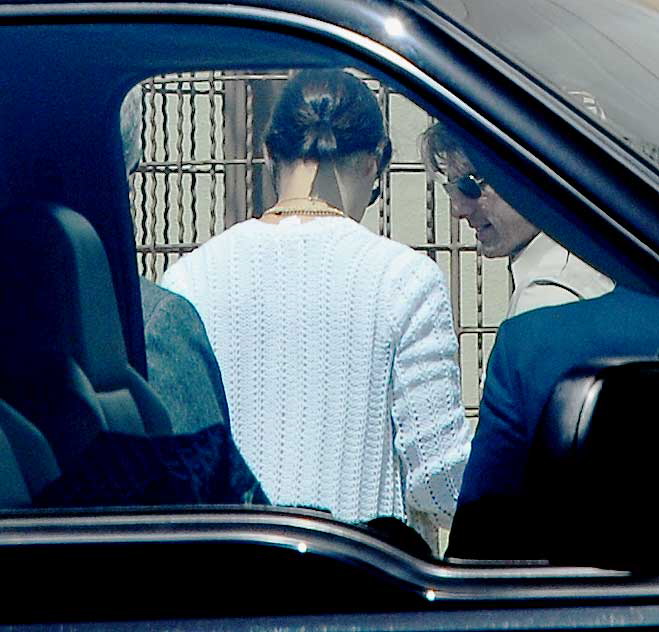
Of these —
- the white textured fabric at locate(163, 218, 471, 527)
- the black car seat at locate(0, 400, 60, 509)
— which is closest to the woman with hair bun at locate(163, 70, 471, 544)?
the white textured fabric at locate(163, 218, 471, 527)

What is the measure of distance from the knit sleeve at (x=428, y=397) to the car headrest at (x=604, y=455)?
0.19 metres

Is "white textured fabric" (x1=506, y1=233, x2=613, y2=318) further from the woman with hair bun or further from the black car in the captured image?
the woman with hair bun

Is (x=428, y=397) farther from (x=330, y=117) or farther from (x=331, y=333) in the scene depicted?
(x=330, y=117)

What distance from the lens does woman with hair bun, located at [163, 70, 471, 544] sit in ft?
5.97

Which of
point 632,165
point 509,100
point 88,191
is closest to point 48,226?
point 88,191

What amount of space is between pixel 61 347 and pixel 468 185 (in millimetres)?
537

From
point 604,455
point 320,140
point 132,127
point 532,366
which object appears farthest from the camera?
point 132,127

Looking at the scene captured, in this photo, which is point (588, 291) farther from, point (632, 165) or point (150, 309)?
point (150, 309)

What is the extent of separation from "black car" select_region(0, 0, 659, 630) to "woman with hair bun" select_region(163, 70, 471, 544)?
34 millimetres

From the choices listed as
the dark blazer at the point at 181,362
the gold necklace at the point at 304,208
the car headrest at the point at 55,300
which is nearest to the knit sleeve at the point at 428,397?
the gold necklace at the point at 304,208

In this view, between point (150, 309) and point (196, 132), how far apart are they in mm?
773

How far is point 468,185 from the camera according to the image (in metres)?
1.84

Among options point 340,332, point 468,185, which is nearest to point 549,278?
point 468,185

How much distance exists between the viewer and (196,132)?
8.64 feet
